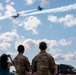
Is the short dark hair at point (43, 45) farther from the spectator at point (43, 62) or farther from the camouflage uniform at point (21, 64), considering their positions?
the camouflage uniform at point (21, 64)

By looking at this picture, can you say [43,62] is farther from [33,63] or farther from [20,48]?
[20,48]

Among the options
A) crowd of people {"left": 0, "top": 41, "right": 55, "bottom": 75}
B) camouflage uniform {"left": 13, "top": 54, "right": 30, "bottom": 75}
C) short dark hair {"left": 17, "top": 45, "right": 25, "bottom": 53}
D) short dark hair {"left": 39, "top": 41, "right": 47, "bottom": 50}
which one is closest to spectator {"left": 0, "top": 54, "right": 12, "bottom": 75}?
crowd of people {"left": 0, "top": 41, "right": 55, "bottom": 75}

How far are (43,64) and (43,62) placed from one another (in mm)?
58

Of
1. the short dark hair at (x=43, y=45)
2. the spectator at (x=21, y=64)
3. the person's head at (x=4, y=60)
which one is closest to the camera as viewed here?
the short dark hair at (x=43, y=45)

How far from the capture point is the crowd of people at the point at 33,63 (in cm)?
910

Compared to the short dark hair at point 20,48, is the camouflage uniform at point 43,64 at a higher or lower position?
lower

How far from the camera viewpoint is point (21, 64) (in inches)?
410

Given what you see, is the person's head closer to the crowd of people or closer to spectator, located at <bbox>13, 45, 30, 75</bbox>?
the crowd of people

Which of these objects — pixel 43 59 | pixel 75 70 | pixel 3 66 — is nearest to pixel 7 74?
pixel 3 66

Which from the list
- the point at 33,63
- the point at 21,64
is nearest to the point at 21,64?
the point at 21,64

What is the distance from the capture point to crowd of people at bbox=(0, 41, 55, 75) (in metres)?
9.10

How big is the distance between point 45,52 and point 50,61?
0.31 meters

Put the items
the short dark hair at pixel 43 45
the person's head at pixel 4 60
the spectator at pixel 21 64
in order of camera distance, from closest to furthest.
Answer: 1. the short dark hair at pixel 43 45
2. the person's head at pixel 4 60
3. the spectator at pixel 21 64

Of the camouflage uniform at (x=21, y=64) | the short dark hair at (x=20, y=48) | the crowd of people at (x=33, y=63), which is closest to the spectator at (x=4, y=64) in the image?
the crowd of people at (x=33, y=63)
